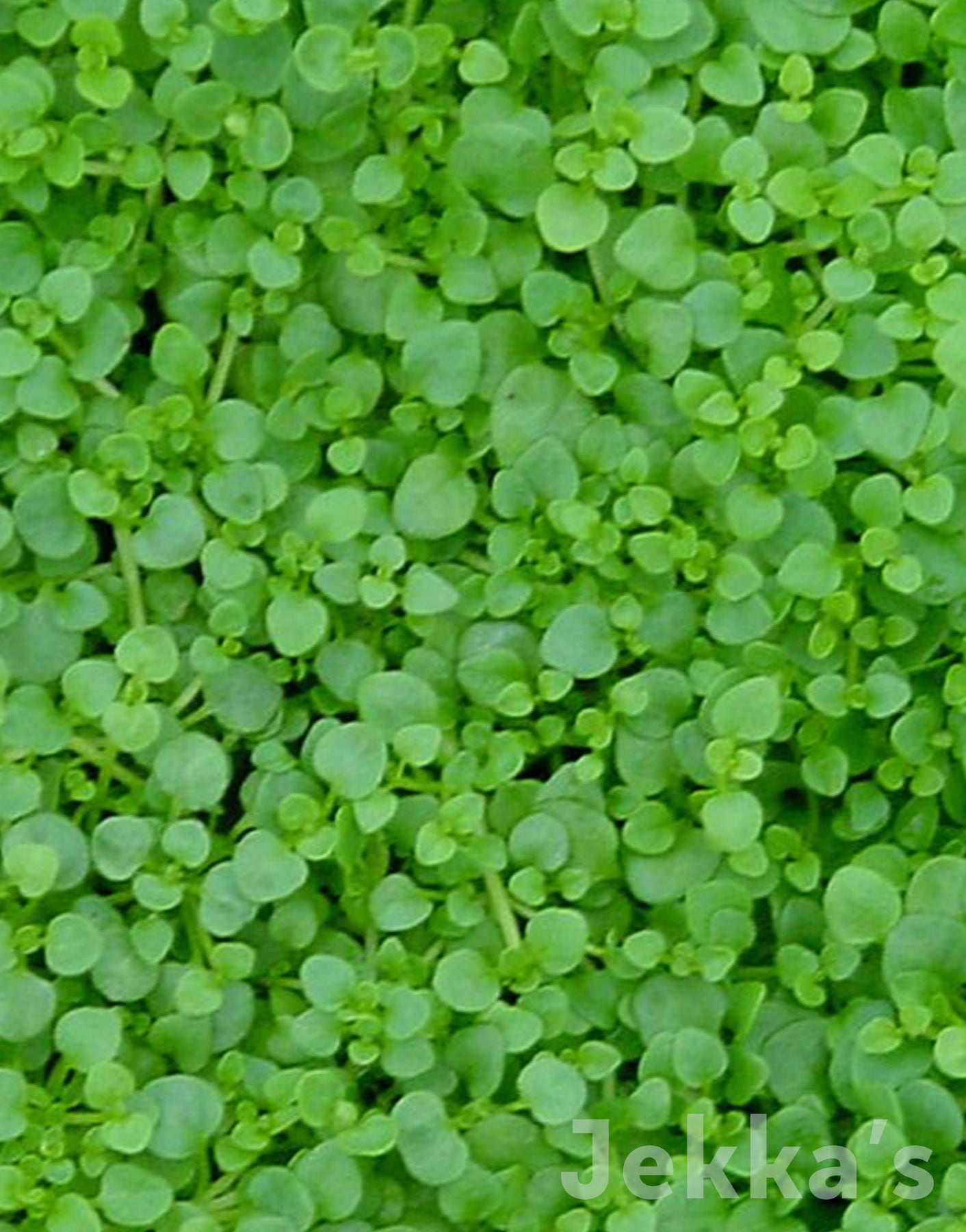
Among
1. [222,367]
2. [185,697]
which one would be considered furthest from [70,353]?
[185,697]

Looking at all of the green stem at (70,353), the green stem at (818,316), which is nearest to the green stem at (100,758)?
the green stem at (70,353)

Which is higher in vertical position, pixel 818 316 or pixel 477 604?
pixel 818 316

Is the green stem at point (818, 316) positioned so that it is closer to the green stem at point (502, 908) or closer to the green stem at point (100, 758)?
the green stem at point (502, 908)

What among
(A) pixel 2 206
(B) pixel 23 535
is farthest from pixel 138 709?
(A) pixel 2 206

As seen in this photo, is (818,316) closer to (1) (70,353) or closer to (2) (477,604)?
(2) (477,604)

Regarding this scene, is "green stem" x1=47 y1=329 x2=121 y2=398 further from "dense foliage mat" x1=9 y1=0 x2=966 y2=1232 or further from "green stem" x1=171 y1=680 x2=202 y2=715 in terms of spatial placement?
"green stem" x1=171 y1=680 x2=202 y2=715

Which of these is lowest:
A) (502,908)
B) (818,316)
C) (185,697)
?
(502,908)

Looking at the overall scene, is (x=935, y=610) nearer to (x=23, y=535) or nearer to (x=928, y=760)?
(x=928, y=760)
